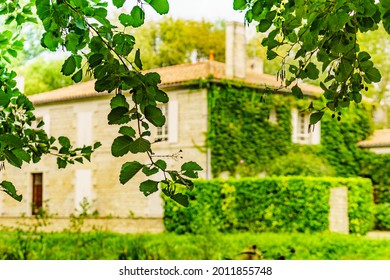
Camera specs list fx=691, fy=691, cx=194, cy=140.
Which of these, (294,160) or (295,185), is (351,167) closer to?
(294,160)

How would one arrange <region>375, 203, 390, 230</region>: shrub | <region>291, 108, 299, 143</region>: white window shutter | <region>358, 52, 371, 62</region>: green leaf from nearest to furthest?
1. <region>358, 52, 371, 62</region>: green leaf
2. <region>375, 203, 390, 230</region>: shrub
3. <region>291, 108, 299, 143</region>: white window shutter

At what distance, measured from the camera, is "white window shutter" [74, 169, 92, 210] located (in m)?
14.6

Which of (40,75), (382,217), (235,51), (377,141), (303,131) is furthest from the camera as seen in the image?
(40,75)

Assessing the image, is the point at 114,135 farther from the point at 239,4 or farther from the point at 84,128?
the point at 239,4

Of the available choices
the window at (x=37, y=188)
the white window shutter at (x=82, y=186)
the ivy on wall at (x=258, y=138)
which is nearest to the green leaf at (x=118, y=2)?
the ivy on wall at (x=258, y=138)

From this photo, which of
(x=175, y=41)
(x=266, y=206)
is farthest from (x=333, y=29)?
(x=175, y=41)

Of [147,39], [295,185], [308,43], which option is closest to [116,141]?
[308,43]

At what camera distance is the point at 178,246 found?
930 centimetres

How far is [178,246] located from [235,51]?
5988 mm

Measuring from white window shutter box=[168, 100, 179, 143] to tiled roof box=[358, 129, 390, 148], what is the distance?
4.32 meters

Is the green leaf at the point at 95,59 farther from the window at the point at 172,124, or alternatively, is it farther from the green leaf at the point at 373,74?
the window at the point at 172,124

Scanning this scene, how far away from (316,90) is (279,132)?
159 cm

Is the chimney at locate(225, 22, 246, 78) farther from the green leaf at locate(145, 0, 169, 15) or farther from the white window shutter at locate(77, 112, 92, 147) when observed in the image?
the green leaf at locate(145, 0, 169, 15)

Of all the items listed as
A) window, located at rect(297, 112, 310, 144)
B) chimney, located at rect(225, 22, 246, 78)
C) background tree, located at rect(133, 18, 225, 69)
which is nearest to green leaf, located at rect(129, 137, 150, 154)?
chimney, located at rect(225, 22, 246, 78)
